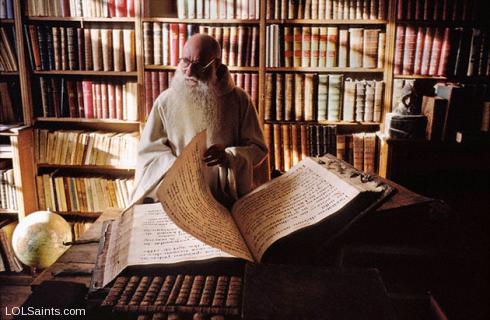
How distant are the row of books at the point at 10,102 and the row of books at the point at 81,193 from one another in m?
0.45

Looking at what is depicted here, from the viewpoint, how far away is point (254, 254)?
749mm

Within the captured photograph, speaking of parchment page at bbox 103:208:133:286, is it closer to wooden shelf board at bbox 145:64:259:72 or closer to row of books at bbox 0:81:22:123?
wooden shelf board at bbox 145:64:259:72

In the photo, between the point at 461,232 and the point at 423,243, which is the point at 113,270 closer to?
the point at 423,243

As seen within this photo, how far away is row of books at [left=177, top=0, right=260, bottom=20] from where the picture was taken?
261 centimetres

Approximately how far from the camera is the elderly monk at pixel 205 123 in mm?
1497

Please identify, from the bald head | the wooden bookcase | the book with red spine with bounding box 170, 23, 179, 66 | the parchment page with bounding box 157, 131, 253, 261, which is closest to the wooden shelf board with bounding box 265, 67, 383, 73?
the wooden bookcase

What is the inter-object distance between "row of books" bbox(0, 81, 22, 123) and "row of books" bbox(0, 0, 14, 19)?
1.43ft

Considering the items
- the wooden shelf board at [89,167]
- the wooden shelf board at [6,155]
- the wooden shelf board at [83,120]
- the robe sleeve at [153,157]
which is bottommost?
the wooden shelf board at [89,167]

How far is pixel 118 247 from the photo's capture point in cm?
78

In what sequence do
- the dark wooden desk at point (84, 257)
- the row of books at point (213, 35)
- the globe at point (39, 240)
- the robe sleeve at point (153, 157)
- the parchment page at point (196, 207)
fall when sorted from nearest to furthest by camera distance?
the parchment page at point (196, 207) < the dark wooden desk at point (84, 257) < the robe sleeve at point (153, 157) < the globe at point (39, 240) < the row of books at point (213, 35)

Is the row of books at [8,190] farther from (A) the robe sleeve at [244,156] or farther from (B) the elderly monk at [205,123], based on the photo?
(A) the robe sleeve at [244,156]

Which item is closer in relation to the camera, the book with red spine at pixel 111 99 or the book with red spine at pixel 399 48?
the book with red spine at pixel 399 48

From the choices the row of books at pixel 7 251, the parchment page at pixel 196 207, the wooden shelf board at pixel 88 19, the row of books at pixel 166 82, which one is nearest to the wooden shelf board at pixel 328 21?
the row of books at pixel 166 82

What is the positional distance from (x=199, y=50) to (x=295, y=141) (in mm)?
1314
